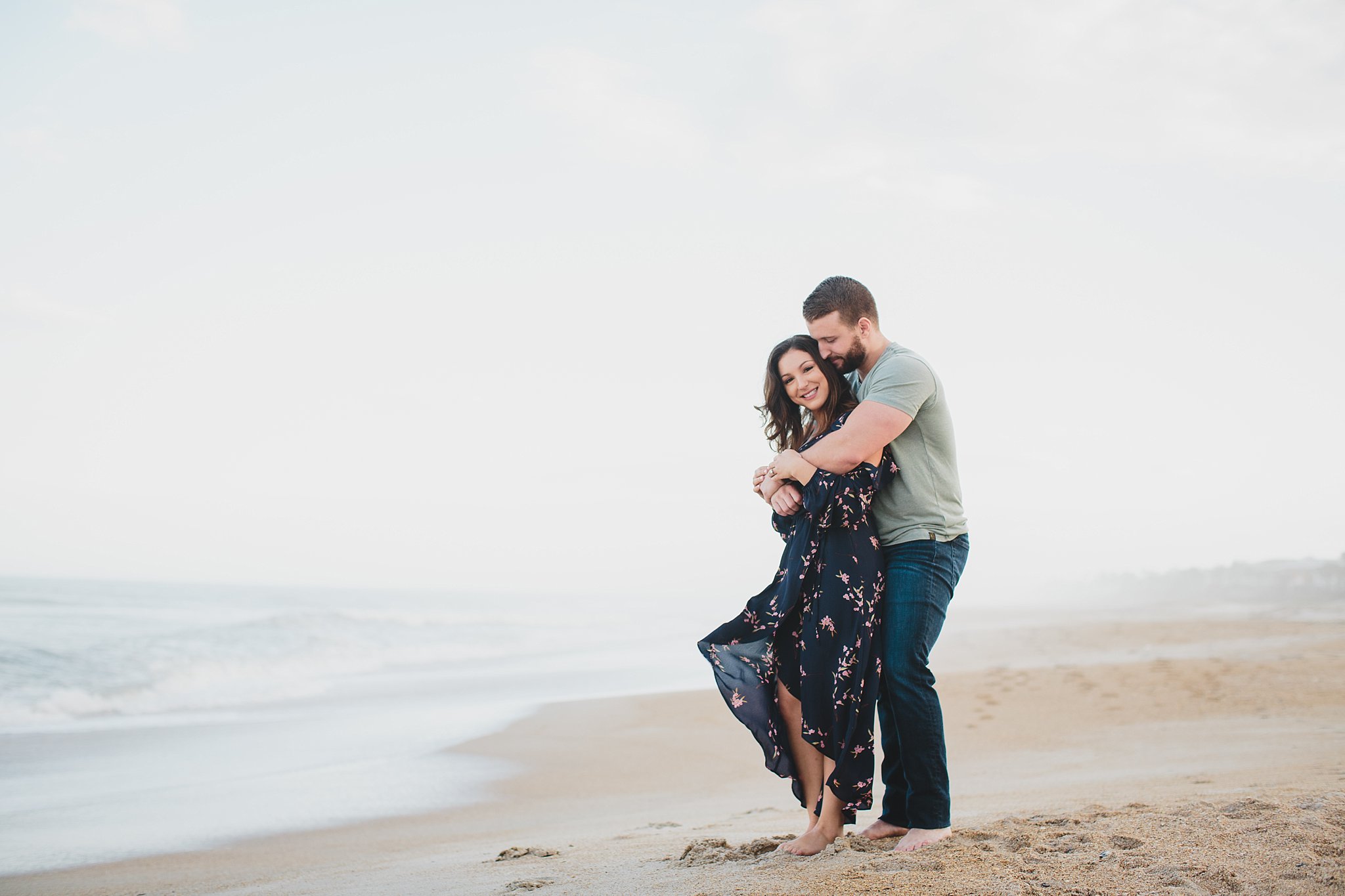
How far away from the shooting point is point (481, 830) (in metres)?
4.45

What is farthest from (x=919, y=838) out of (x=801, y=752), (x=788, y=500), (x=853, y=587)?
(x=788, y=500)

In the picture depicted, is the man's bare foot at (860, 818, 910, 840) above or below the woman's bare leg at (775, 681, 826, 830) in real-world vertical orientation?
below

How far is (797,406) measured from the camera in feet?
10.6

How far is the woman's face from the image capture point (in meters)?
3.12

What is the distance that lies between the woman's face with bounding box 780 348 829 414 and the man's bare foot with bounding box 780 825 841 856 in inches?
54.1

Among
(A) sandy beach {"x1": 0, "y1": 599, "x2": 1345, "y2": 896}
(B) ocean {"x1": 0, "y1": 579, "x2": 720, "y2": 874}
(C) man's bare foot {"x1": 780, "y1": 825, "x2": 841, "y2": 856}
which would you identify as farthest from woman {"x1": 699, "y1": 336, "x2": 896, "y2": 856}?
(B) ocean {"x1": 0, "y1": 579, "x2": 720, "y2": 874}

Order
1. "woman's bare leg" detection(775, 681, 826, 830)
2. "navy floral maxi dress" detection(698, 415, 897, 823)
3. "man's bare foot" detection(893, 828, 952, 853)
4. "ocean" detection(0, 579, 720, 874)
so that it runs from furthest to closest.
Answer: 1. "ocean" detection(0, 579, 720, 874)
2. "woman's bare leg" detection(775, 681, 826, 830)
3. "navy floral maxi dress" detection(698, 415, 897, 823)
4. "man's bare foot" detection(893, 828, 952, 853)

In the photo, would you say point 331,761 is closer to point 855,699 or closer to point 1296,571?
point 855,699

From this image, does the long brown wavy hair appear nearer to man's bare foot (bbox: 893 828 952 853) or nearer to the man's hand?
the man's hand

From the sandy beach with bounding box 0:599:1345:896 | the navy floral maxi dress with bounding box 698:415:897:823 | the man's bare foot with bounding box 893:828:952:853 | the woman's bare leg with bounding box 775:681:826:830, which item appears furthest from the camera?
the woman's bare leg with bounding box 775:681:826:830

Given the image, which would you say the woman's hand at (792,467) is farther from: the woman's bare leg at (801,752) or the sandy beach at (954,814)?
the sandy beach at (954,814)

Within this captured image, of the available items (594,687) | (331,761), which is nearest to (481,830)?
(331,761)

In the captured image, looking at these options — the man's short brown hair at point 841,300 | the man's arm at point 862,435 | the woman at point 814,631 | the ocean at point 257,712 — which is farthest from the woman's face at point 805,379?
the ocean at point 257,712

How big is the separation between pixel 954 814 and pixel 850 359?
2020mm
